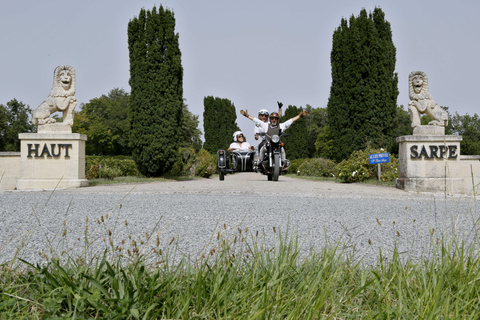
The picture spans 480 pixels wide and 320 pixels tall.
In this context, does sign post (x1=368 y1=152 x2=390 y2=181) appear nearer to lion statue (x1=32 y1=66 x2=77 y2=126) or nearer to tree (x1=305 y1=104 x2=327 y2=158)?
lion statue (x1=32 y1=66 x2=77 y2=126)

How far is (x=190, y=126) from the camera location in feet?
146

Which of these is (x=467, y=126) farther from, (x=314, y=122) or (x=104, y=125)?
(x=104, y=125)

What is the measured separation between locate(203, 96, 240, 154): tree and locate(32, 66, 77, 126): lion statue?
20273mm

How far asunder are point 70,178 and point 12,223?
6.14m

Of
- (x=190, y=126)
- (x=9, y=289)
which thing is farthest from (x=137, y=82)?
(x=190, y=126)

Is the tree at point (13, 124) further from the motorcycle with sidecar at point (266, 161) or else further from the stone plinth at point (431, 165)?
the stone plinth at point (431, 165)

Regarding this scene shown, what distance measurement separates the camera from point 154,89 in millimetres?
14188

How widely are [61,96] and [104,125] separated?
3792 cm

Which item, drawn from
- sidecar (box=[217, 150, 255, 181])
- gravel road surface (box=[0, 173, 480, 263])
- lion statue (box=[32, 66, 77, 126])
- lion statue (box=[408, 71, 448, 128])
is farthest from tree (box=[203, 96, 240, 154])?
gravel road surface (box=[0, 173, 480, 263])

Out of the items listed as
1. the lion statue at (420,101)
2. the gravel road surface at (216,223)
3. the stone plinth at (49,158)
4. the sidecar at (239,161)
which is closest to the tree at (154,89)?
the sidecar at (239,161)

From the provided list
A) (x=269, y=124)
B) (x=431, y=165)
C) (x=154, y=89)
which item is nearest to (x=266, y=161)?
(x=269, y=124)

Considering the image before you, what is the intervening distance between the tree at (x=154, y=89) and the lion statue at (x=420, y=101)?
319 inches

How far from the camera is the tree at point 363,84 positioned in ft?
51.8

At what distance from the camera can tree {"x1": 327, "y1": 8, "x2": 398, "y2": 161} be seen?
621 inches
